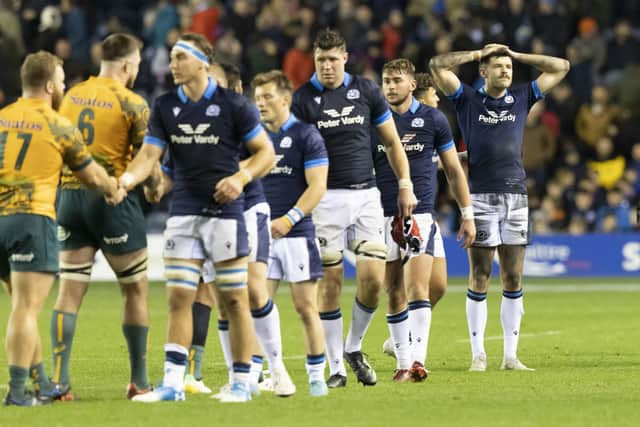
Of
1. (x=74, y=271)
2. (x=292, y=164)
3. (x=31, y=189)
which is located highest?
(x=292, y=164)

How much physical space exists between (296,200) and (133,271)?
52.9 inches

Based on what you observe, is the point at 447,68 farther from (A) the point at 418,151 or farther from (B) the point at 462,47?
(B) the point at 462,47

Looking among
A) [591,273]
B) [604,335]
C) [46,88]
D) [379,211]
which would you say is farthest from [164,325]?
[591,273]

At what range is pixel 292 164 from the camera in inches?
436

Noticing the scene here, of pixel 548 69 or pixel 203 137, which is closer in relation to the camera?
pixel 203 137

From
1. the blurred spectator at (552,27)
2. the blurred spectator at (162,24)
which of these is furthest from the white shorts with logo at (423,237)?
the blurred spectator at (162,24)

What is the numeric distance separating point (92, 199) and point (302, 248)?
1.55 m

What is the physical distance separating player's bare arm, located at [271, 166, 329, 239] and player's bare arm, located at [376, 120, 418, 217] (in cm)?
83

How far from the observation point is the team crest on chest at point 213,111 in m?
10.0

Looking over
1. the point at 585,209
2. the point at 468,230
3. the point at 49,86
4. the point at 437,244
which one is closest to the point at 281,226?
the point at 49,86

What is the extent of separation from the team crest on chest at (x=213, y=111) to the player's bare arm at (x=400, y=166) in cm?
201

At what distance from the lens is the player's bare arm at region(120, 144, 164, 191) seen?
33.2ft

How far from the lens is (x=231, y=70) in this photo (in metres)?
11.7

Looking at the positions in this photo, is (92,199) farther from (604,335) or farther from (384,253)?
(604,335)
